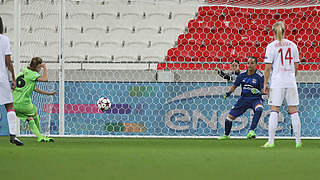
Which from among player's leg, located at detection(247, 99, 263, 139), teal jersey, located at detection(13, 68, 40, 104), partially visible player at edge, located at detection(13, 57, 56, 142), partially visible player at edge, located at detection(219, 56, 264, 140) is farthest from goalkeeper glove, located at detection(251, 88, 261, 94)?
teal jersey, located at detection(13, 68, 40, 104)

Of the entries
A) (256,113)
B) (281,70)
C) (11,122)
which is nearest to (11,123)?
(11,122)

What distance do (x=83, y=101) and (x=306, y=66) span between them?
397cm

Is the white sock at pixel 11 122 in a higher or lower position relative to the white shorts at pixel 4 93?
lower

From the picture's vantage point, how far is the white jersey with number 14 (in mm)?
5641

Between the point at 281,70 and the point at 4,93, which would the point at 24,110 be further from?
the point at 281,70

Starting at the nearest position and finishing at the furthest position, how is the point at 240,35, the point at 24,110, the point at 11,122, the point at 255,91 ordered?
the point at 11,122, the point at 24,110, the point at 255,91, the point at 240,35

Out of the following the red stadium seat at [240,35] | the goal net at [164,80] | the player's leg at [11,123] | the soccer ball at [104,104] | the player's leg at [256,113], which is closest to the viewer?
the player's leg at [11,123]

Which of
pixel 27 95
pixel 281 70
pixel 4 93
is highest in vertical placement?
pixel 281 70

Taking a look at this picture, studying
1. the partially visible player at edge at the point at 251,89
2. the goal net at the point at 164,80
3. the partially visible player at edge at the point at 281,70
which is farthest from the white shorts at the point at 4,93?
the partially visible player at edge at the point at 251,89

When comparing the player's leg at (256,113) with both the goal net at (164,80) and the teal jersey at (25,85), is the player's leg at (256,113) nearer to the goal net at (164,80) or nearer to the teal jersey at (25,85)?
the goal net at (164,80)

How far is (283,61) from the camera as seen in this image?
222 inches

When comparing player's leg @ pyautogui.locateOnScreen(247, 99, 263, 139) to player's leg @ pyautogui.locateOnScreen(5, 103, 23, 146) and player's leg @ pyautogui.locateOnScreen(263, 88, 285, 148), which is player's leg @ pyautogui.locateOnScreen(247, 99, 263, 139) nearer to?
player's leg @ pyautogui.locateOnScreen(263, 88, 285, 148)

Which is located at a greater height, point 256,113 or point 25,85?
point 25,85

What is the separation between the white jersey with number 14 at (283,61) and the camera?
5.64 m
